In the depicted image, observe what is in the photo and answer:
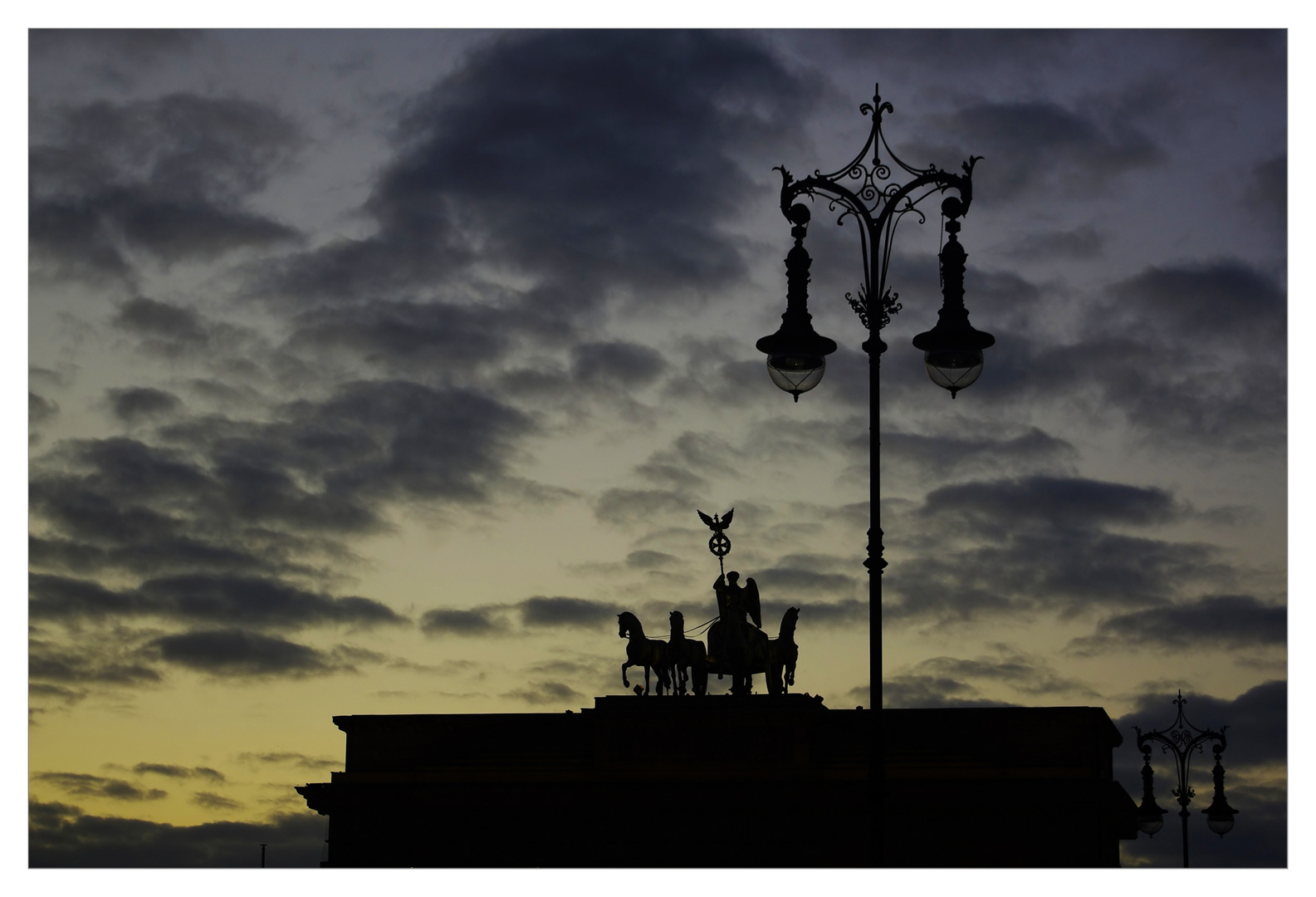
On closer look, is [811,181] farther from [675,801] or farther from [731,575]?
[675,801]

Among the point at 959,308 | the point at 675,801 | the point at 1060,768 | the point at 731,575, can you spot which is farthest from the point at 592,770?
the point at 959,308

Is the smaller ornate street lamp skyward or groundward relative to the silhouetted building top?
skyward

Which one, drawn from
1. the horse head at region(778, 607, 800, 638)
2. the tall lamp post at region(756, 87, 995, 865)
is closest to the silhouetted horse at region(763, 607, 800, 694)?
the horse head at region(778, 607, 800, 638)

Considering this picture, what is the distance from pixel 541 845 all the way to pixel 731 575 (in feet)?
28.5

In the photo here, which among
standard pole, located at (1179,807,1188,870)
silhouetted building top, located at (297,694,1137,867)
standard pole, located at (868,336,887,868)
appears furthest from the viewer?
silhouetted building top, located at (297,694,1137,867)

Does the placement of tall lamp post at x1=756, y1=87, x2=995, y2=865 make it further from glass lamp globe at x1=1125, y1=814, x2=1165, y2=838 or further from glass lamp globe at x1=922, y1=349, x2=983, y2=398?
glass lamp globe at x1=1125, y1=814, x2=1165, y2=838

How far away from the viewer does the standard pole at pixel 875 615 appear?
17000 millimetres

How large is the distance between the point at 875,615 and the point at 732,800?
2516 cm

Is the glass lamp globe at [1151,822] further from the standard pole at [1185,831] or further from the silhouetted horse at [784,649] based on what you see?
the silhouetted horse at [784,649]

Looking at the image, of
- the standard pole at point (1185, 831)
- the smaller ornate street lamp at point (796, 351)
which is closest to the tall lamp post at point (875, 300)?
the smaller ornate street lamp at point (796, 351)

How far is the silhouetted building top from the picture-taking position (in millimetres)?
40219

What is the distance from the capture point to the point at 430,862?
41312mm

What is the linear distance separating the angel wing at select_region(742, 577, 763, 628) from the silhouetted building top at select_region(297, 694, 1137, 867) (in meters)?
2.45

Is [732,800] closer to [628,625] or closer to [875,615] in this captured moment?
[628,625]
